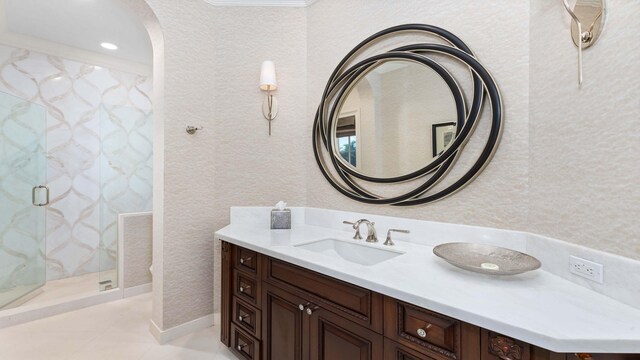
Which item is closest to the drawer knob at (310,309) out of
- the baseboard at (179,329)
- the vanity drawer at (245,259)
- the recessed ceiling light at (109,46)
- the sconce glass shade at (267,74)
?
the vanity drawer at (245,259)

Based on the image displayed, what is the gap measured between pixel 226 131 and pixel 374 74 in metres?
1.23

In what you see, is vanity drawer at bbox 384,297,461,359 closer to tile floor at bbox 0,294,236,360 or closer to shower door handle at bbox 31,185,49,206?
tile floor at bbox 0,294,236,360

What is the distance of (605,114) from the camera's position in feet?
2.95

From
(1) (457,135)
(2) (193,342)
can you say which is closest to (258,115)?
(1) (457,135)

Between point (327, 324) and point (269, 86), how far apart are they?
67.2 inches

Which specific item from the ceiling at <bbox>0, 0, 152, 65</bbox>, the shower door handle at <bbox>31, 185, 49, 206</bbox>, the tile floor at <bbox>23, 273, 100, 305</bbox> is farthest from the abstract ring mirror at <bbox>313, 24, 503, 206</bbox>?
the shower door handle at <bbox>31, 185, 49, 206</bbox>

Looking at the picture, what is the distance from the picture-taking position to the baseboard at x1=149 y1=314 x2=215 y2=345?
1933mm

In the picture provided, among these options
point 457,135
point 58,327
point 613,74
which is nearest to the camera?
point 613,74

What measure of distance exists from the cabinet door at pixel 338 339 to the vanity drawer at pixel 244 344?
1.59 ft

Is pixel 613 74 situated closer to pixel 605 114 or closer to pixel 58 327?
pixel 605 114

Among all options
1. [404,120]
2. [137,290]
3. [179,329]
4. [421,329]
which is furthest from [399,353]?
[137,290]

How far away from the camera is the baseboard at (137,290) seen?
268 centimetres

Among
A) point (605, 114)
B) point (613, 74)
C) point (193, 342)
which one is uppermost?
point (613, 74)

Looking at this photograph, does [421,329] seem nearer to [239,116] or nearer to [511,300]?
[511,300]
